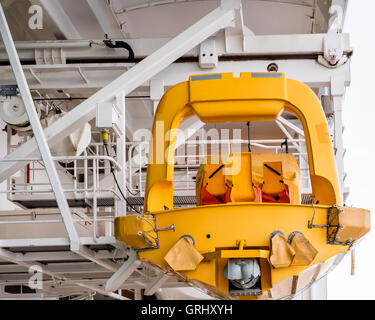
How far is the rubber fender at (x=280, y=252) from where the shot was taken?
6152 mm

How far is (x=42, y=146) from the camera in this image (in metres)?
7.47

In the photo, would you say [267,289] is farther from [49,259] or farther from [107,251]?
[49,259]

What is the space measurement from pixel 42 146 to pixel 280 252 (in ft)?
8.88

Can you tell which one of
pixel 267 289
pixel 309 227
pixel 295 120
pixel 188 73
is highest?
pixel 295 120

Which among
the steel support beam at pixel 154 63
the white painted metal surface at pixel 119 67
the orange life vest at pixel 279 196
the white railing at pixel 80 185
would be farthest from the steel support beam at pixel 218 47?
the orange life vest at pixel 279 196

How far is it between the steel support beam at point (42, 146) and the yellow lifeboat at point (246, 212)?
0.66m

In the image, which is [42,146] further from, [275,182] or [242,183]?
Answer: [275,182]

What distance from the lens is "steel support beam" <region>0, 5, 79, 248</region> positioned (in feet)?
23.9

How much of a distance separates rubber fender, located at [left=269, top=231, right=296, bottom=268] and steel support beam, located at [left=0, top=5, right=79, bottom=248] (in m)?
2.08

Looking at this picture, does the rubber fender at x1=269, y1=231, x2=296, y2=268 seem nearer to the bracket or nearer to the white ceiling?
the bracket

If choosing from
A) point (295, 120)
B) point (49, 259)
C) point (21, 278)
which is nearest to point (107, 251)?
point (49, 259)

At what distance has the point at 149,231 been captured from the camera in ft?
21.4

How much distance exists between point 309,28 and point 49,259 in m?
5.16

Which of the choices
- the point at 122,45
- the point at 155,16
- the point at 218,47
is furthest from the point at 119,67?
the point at 155,16
